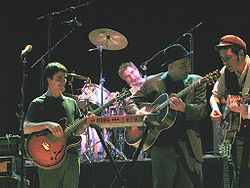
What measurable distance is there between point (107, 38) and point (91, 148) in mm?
2436

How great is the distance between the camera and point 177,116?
5.87 m

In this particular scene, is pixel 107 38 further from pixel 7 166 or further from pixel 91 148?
pixel 7 166

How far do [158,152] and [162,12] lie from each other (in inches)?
265

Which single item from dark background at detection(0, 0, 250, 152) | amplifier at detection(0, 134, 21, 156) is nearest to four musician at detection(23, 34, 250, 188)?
amplifier at detection(0, 134, 21, 156)

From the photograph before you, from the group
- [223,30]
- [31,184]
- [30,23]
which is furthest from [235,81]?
[30,23]

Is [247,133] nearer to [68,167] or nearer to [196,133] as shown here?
[196,133]

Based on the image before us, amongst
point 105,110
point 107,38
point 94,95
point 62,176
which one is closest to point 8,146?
point 62,176

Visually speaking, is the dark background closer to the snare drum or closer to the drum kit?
the snare drum

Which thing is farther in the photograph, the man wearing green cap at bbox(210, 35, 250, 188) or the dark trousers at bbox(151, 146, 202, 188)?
the dark trousers at bbox(151, 146, 202, 188)

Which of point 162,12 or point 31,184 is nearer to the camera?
point 31,184

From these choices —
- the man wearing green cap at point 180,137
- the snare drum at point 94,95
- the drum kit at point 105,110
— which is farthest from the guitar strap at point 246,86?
the snare drum at point 94,95

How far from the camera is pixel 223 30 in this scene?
37.8 ft

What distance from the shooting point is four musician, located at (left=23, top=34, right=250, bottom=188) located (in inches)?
226

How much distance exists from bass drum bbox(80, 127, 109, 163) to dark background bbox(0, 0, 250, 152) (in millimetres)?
2119
